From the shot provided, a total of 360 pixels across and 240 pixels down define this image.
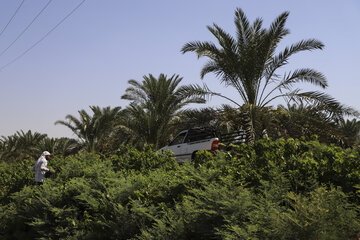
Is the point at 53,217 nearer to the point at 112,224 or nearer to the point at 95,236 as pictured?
the point at 95,236

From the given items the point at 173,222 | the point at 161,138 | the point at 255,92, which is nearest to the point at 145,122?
the point at 161,138

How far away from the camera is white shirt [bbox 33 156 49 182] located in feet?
34.0

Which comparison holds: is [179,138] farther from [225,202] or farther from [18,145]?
[18,145]

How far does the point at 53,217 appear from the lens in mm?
6734

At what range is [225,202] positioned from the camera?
4125 millimetres

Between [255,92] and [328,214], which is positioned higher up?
[255,92]

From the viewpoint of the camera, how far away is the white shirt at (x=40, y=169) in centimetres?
1037

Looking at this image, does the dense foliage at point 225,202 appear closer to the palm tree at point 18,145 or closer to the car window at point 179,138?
the car window at point 179,138

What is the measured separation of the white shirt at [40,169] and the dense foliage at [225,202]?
221 cm

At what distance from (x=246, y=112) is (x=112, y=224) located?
883cm

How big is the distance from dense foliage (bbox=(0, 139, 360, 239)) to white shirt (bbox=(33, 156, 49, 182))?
2208 mm

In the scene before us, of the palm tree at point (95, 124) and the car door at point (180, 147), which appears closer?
the car door at point (180, 147)

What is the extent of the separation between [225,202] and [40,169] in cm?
801

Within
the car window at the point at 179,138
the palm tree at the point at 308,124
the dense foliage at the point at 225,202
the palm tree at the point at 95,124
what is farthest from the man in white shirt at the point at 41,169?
the palm tree at the point at 95,124
